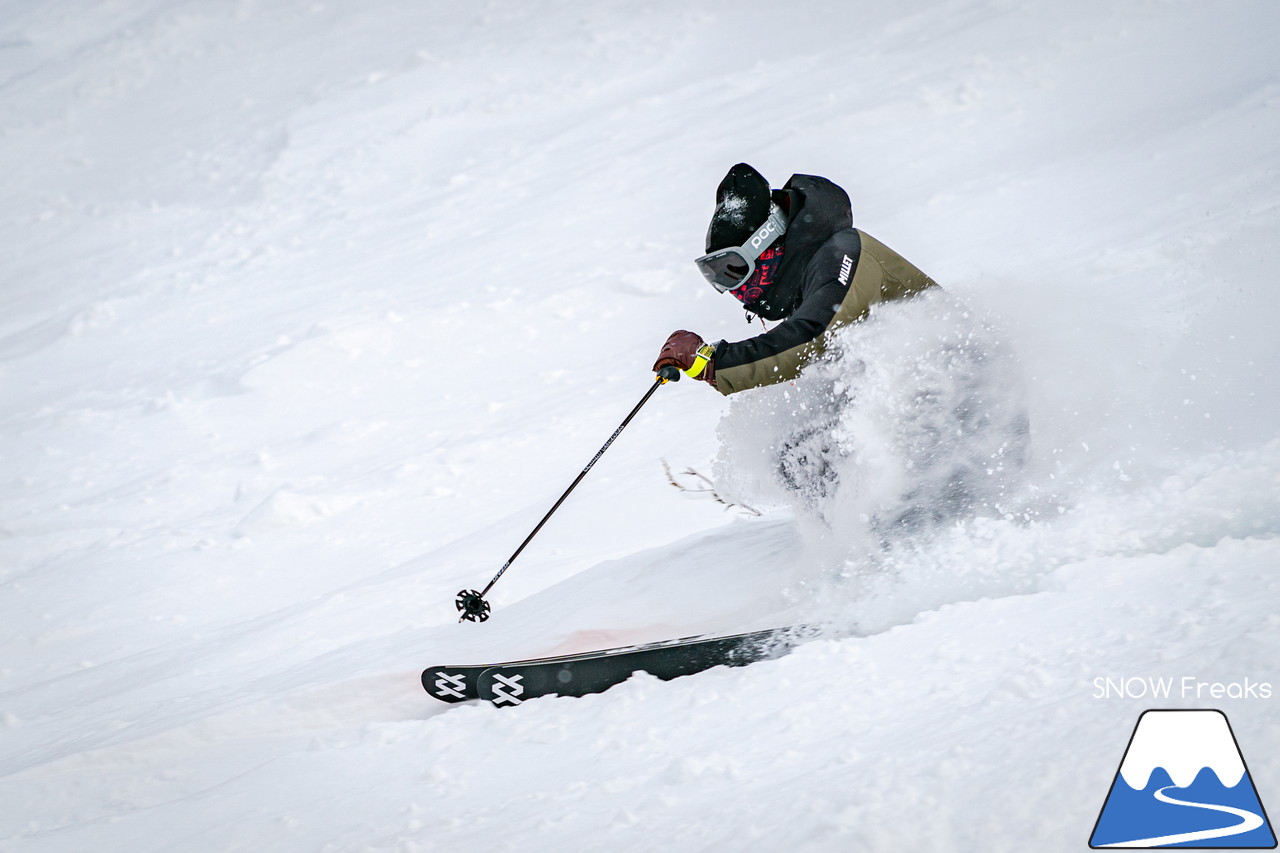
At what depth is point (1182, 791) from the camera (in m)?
1.92

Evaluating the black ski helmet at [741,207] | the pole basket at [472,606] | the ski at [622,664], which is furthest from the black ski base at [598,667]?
the black ski helmet at [741,207]

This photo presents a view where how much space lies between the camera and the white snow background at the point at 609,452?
2471mm

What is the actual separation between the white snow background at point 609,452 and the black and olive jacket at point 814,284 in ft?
1.71

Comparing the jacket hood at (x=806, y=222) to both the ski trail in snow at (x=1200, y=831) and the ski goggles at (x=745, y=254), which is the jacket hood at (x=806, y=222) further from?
the ski trail in snow at (x=1200, y=831)

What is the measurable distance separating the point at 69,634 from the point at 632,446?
11.2 ft

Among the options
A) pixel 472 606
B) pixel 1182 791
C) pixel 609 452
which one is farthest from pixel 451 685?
pixel 609 452

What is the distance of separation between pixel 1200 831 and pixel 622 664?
1.82 metres

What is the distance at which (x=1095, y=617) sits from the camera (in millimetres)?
2570

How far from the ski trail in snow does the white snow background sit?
8 centimetres

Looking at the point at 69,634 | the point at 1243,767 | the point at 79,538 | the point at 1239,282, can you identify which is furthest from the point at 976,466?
the point at 79,538

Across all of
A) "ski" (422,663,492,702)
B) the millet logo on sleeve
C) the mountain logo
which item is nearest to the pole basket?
"ski" (422,663,492,702)

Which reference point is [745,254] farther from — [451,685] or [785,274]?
[451,685]

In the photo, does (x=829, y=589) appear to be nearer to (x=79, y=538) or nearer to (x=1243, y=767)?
(x=1243, y=767)

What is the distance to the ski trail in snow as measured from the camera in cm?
171
